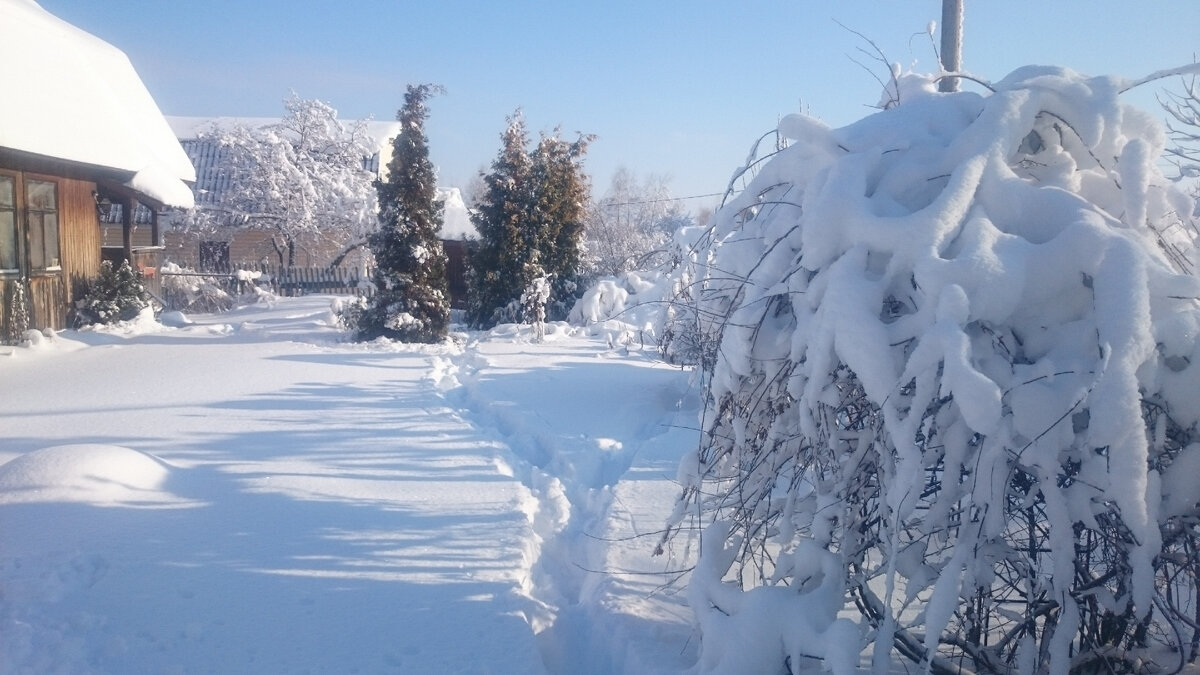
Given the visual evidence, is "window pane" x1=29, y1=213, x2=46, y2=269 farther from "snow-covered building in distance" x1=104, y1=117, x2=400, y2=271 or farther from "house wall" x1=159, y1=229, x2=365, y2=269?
"house wall" x1=159, y1=229, x2=365, y2=269

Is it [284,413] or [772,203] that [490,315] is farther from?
[772,203]

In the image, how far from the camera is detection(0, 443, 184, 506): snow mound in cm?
501

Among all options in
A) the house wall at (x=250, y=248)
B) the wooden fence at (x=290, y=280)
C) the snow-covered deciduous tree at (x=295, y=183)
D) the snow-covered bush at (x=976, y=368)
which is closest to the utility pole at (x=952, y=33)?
the snow-covered bush at (x=976, y=368)

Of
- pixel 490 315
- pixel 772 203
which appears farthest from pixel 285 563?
pixel 490 315

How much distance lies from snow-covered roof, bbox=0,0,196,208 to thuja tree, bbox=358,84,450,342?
439 centimetres

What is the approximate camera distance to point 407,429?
25.8ft

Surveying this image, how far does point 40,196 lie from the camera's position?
1361 cm

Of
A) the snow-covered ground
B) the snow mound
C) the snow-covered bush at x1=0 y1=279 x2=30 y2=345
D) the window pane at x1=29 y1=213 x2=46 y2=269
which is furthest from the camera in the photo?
the window pane at x1=29 y1=213 x2=46 y2=269

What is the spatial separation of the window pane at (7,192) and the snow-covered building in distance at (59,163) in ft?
0.05

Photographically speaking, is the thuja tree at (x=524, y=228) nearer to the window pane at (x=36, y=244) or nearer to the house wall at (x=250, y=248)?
the window pane at (x=36, y=244)

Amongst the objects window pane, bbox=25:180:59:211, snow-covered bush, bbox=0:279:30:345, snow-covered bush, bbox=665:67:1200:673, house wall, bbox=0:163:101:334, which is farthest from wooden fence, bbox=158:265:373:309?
snow-covered bush, bbox=665:67:1200:673

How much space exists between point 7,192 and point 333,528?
11212mm

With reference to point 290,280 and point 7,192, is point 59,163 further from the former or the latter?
point 290,280

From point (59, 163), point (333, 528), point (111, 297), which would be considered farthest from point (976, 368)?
point (111, 297)
